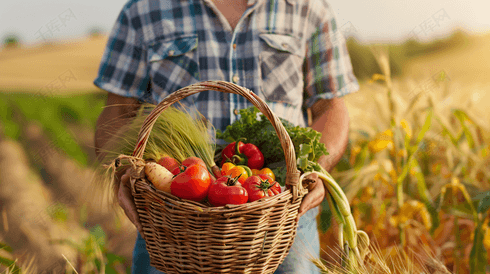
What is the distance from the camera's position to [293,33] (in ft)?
5.59

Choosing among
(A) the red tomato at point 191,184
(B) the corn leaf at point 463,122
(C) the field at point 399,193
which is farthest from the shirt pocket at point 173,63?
(B) the corn leaf at point 463,122

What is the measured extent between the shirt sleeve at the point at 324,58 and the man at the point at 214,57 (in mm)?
18

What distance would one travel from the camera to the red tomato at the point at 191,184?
1022 mm

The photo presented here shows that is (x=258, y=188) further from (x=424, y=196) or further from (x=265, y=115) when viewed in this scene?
(x=424, y=196)

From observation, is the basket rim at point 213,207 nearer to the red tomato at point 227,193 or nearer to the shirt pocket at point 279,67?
the red tomato at point 227,193

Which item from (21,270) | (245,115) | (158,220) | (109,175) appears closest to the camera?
(158,220)

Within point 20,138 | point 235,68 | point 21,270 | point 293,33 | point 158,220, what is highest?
point 293,33

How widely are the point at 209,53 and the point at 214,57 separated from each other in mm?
29

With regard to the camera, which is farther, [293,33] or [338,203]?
[293,33]

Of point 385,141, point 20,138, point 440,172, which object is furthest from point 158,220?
point 20,138

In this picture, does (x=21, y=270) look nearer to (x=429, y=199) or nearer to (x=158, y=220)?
(x=158, y=220)

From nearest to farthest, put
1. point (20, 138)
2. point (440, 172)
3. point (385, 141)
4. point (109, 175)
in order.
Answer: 1. point (109, 175)
2. point (385, 141)
3. point (440, 172)
4. point (20, 138)

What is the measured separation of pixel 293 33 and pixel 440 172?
1.57 meters

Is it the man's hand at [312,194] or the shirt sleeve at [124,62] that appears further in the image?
the shirt sleeve at [124,62]
